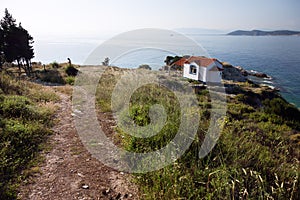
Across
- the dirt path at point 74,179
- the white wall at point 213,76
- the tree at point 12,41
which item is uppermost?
the tree at point 12,41

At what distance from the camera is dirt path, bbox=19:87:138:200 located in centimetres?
312

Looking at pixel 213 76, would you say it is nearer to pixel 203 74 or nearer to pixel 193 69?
pixel 203 74

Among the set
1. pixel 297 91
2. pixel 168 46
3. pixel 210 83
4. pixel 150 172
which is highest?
pixel 168 46

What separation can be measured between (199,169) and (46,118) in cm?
499

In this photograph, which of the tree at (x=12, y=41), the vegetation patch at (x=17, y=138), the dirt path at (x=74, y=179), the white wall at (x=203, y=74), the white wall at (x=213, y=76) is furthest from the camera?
the white wall at (x=213, y=76)

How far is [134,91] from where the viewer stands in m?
7.53

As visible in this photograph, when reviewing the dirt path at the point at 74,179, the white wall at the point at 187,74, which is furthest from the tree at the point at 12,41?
the dirt path at the point at 74,179

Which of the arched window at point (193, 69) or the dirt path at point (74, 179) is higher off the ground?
the arched window at point (193, 69)

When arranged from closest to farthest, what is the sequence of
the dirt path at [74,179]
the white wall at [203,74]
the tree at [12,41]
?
the dirt path at [74,179] < the tree at [12,41] < the white wall at [203,74]

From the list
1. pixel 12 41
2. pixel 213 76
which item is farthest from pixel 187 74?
pixel 12 41

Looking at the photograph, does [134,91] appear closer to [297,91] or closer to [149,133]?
[149,133]

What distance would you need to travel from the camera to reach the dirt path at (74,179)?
312 centimetres

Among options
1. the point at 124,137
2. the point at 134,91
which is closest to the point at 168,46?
the point at 134,91

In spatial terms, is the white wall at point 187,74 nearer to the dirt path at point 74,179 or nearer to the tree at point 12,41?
the tree at point 12,41
